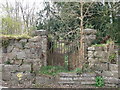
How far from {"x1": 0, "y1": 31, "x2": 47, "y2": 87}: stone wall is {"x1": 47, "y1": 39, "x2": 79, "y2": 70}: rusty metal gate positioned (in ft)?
1.43

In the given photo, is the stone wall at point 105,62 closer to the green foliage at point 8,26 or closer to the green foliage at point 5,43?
the green foliage at point 5,43

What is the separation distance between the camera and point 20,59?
4.46 meters

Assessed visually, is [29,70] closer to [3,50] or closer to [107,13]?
[3,50]

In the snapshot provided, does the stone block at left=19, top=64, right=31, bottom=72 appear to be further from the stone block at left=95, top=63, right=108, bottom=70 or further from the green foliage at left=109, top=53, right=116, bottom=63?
the green foliage at left=109, top=53, right=116, bottom=63

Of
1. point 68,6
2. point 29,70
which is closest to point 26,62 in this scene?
point 29,70

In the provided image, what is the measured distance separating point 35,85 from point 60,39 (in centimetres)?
163

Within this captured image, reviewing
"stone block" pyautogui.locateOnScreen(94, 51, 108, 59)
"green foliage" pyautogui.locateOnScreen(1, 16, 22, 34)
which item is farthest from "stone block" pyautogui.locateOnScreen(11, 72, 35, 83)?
"green foliage" pyautogui.locateOnScreen(1, 16, 22, 34)

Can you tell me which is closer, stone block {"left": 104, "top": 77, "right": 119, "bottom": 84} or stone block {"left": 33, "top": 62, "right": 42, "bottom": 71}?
stone block {"left": 104, "top": 77, "right": 119, "bottom": 84}

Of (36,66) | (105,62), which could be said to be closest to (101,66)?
(105,62)

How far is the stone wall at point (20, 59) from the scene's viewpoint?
441 centimetres

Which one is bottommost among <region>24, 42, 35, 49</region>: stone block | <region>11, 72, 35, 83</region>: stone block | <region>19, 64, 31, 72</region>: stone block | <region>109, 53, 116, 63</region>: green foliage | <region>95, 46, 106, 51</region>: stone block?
<region>11, 72, 35, 83</region>: stone block

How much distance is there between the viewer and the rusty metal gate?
477cm

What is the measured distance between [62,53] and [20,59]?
126cm

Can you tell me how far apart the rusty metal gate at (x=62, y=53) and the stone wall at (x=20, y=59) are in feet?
1.43
